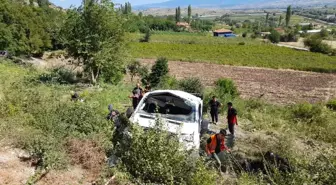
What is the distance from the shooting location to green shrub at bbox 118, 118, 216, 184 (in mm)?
5652

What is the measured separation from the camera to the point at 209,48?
225ft

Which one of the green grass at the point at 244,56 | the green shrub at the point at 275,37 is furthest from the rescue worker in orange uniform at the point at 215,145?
the green shrub at the point at 275,37

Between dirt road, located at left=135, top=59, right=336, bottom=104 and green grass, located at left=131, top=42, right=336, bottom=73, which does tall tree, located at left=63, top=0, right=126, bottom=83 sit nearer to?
dirt road, located at left=135, top=59, right=336, bottom=104

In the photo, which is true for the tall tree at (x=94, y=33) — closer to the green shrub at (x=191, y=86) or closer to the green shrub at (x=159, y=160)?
the green shrub at (x=191, y=86)

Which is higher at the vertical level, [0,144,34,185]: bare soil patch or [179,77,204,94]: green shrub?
[0,144,34,185]: bare soil patch

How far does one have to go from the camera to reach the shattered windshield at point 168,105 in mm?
8500

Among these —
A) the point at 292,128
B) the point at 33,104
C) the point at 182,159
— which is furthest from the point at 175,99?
the point at 292,128

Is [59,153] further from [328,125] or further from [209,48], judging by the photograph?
[209,48]

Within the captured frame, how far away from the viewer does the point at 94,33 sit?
1602 centimetres

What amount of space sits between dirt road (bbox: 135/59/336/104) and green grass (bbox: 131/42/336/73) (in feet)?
18.5

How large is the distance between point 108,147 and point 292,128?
9.03m

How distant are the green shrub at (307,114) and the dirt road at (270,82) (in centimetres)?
796

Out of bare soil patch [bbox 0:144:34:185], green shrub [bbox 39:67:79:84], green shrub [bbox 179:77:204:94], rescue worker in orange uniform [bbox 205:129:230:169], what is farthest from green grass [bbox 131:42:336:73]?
bare soil patch [bbox 0:144:34:185]

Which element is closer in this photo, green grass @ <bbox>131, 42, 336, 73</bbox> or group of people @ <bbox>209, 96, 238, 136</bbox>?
group of people @ <bbox>209, 96, 238, 136</bbox>
